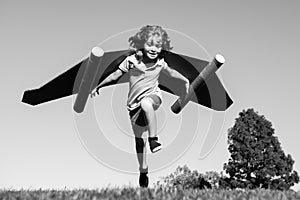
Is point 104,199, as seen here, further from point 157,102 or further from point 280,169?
point 280,169

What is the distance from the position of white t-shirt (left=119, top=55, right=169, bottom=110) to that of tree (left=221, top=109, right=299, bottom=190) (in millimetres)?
30954

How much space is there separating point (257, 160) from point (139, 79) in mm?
31958

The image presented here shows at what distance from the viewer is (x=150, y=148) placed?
862 centimetres

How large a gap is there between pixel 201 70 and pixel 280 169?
31.5 meters

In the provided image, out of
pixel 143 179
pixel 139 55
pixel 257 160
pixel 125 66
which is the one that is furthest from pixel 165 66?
pixel 257 160

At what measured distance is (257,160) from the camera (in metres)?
39.0

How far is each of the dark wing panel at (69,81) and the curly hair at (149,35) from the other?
255 millimetres

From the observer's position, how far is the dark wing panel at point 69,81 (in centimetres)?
909

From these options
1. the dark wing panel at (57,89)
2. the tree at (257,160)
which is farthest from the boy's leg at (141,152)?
the tree at (257,160)

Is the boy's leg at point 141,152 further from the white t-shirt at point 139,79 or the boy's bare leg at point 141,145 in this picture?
the white t-shirt at point 139,79

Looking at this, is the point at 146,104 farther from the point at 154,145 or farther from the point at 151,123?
the point at 154,145

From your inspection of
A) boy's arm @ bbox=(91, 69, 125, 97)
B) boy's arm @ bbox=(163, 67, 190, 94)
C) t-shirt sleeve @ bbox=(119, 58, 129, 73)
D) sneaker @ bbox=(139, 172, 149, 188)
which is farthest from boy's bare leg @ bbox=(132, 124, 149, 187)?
boy's arm @ bbox=(163, 67, 190, 94)

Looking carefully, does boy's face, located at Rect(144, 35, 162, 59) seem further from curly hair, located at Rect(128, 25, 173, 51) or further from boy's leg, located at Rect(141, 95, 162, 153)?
boy's leg, located at Rect(141, 95, 162, 153)

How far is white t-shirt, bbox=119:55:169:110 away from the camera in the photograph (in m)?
9.02
